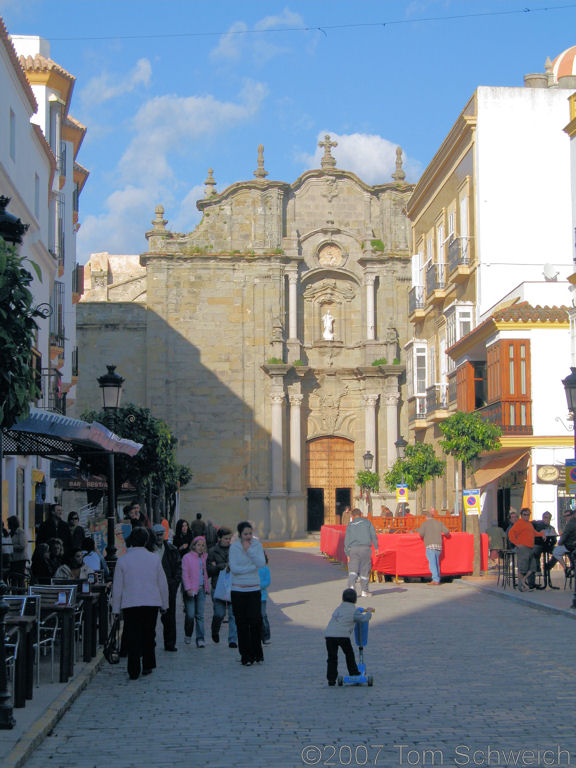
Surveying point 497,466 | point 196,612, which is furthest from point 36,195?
point 196,612

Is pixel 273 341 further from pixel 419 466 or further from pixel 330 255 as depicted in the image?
pixel 419 466

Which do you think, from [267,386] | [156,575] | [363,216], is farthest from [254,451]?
[156,575]

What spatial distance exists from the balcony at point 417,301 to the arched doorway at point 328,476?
10.0m

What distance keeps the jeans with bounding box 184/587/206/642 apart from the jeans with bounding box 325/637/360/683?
3557 millimetres

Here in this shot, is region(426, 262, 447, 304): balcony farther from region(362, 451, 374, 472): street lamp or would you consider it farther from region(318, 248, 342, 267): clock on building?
region(318, 248, 342, 267): clock on building

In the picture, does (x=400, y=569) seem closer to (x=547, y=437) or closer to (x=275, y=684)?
(x=547, y=437)

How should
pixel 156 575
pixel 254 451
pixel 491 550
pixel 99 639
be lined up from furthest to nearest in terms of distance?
pixel 254 451 → pixel 491 550 → pixel 99 639 → pixel 156 575

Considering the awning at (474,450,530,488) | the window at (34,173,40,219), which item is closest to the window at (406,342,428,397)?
the awning at (474,450,530,488)

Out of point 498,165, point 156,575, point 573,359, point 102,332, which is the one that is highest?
point 498,165

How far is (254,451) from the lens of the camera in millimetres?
47062

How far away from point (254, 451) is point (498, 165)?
730 inches

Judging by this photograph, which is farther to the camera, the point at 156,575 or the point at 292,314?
the point at 292,314

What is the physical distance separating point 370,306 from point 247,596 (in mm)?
36659

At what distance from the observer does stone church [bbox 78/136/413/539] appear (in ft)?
154
